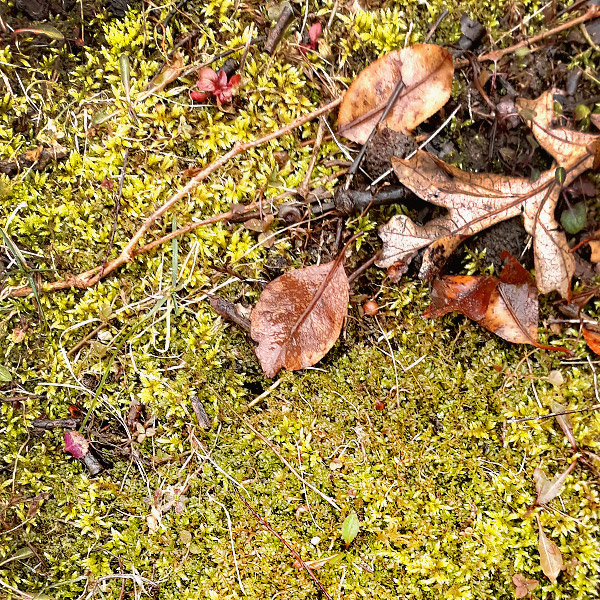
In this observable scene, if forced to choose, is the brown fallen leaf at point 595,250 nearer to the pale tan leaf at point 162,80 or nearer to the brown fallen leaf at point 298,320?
the brown fallen leaf at point 298,320

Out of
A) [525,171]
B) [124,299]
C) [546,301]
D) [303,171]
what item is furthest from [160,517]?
[525,171]

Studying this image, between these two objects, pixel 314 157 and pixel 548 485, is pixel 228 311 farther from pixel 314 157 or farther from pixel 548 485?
pixel 548 485

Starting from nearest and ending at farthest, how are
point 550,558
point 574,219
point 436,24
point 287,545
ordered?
point 550,558 → point 287,545 → point 574,219 → point 436,24

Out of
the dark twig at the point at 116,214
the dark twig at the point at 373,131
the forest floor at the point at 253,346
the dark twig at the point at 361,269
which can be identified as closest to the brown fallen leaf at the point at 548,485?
the forest floor at the point at 253,346

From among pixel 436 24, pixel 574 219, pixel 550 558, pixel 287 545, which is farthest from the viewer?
pixel 436 24

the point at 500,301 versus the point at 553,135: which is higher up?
the point at 553,135

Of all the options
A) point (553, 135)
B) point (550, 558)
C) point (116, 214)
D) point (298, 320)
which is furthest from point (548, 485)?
point (116, 214)
